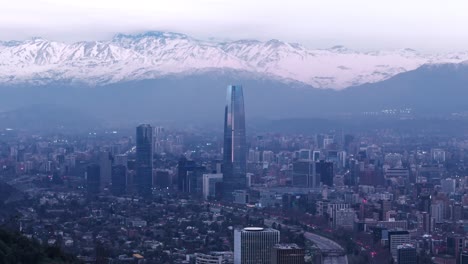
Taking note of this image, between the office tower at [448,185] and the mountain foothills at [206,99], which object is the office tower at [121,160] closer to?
the mountain foothills at [206,99]

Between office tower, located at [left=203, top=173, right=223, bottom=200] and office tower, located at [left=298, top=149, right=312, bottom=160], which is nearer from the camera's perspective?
office tower, located at [left=203, top=173, right=223, bottom=200]

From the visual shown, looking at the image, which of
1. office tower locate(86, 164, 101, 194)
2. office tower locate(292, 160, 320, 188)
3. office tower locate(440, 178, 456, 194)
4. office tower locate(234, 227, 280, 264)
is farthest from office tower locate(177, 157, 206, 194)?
office tower locate(234, 227, 280, 264)

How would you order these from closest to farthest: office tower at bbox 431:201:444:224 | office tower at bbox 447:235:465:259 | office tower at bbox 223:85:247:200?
office tower at bbox 447:235:465:259, office tower at bbox 431:201:444:224, office tower at bbox 223:85:247:200

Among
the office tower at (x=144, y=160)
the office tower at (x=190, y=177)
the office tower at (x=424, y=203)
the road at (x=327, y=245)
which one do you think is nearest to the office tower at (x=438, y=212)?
the office tower at (x=424, y=203)

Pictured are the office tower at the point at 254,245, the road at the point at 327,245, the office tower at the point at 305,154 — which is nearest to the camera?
the office tower at the point at 254,245

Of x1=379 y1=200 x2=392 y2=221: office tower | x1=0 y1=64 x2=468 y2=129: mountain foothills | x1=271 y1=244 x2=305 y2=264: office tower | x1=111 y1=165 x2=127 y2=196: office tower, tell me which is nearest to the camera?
x1=271 y1=244 x2=305 y2=264: office tower

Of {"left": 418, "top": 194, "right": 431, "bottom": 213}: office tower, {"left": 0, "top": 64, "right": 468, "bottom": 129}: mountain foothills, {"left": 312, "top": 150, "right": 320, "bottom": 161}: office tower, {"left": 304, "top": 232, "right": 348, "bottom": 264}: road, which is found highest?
{"left": 0, "top": 64, "right": 468, "bottom": 129}: mountain foothills

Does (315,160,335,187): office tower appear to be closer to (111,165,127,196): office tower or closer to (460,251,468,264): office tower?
(111,165,127,196): office tower
